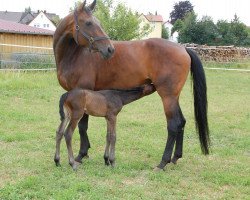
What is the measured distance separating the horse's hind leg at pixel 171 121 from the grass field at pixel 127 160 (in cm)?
20

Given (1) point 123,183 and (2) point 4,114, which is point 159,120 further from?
(1) point 123,183

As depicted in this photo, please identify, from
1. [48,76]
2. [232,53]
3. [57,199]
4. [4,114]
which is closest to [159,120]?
[4,114]

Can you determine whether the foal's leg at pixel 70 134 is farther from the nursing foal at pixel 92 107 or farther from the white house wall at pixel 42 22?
the white house wall at pixel 42 22

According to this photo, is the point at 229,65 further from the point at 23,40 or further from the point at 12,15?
the point at 12,15

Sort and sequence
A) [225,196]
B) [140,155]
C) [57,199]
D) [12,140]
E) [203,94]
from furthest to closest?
1. [12,140]
2. [140,155]
3. [203,94]
4. [225,196]
5. [57,199]

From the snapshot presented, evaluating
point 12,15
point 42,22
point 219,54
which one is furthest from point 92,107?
point 12,15

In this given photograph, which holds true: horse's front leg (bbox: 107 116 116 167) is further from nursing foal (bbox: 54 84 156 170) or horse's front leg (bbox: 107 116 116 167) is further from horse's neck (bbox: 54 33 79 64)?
horse's neck (bbox: 54 33 79 64)

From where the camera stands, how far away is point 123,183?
475 cm

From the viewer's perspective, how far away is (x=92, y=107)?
16.8 ft

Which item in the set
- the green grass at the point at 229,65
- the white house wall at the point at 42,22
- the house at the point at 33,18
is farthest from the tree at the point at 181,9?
the green grass at the point at 229,65

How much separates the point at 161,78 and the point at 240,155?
2039 millimetres

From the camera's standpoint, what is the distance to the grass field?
14.6 feet

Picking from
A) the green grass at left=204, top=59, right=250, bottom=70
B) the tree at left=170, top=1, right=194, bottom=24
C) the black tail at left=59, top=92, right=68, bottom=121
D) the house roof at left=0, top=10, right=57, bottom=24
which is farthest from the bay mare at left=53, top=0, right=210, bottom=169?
the house roof at left=0, top=10, right=57, bottom=24

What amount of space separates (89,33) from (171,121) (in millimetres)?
1663
